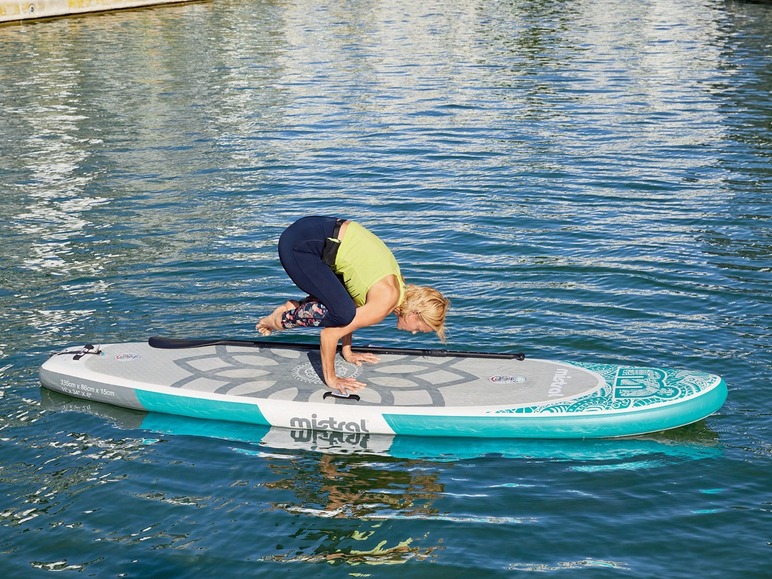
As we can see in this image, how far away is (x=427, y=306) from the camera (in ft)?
28.4

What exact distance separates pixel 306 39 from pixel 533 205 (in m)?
23.6

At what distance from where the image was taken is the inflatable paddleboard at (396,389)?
8891 millimetres

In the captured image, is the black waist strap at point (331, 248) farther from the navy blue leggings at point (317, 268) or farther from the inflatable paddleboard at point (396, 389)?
the inflatable paddleboard at point (396, 389)

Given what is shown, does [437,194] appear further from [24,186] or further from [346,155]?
[24,186]

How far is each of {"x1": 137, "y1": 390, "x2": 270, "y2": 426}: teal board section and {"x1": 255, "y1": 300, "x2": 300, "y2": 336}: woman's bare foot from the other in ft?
3.79

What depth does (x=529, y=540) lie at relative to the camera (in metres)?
7.46

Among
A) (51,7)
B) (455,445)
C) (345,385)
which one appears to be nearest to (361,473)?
(455,445)

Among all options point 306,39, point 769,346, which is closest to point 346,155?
point 769,346

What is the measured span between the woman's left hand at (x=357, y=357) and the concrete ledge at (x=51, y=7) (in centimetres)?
3494

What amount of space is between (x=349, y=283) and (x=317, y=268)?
318 millimetres

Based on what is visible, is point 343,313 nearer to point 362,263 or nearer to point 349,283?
point 349,283

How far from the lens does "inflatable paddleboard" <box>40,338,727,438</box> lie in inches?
350

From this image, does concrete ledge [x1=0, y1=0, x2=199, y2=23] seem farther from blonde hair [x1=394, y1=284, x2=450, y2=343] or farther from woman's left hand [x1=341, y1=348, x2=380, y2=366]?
blonde hair [x1=394, y1=284, x2=450, y2=343]

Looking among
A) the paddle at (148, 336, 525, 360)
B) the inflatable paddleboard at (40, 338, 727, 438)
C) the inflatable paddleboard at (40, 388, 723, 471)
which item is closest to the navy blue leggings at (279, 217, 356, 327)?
the inflatable paddleboard at (40, 338, 727, 438)
